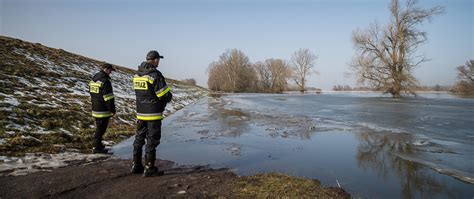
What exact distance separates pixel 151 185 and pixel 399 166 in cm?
443

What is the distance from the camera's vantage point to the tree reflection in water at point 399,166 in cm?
371

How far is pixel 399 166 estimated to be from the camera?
4816 millimetres

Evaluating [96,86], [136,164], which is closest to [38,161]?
[96,86]

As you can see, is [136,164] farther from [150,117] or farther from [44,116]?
[44,116]

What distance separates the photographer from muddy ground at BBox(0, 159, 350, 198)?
3463 millimetres

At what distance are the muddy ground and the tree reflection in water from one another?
1252mm

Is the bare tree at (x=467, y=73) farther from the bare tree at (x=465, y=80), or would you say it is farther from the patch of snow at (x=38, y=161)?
the patch of snow at (x=38, y=161)

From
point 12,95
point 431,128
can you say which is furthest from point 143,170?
point 431,128

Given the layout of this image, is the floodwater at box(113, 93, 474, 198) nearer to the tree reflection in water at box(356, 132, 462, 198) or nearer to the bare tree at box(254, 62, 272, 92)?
the tree reflection in water at box(356, 132, 462, 198)

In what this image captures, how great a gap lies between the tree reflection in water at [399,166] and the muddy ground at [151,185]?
4.11 ft

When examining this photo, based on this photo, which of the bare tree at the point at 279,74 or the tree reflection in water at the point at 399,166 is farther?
the bare tree at the point at 279,74

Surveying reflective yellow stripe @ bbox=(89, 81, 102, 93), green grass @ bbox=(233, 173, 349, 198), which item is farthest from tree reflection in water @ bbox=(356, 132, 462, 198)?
reflective yellow stripe @ bbox=(89, 81, 102, 93)

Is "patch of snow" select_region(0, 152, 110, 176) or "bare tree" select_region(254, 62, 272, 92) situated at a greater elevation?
"bare tree" select_region(254, 62, 272, 92)

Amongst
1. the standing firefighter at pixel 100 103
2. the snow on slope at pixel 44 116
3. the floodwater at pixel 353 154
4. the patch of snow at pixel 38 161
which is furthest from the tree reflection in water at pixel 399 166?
the snow on slope at pixel 44 116
